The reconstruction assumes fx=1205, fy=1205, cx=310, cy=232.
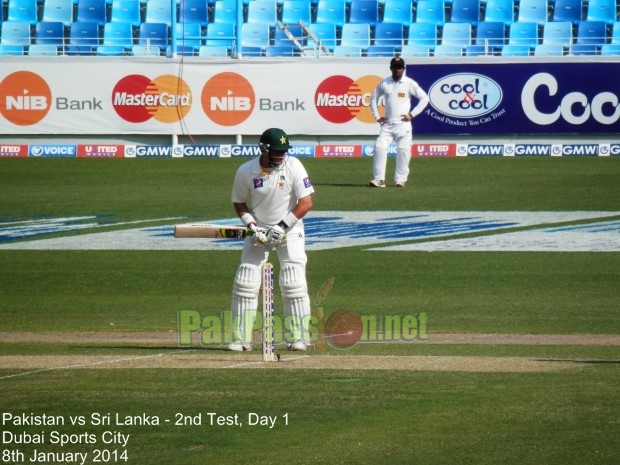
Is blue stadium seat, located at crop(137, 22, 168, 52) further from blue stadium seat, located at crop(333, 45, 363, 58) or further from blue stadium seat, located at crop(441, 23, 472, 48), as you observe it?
blue stadium seat, located at crop(441, 23, 472, 48)

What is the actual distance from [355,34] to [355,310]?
19822mm

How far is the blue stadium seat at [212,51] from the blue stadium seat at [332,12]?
2.96m

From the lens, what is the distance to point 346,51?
3088 cm

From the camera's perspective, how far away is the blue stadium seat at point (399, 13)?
31859 mm

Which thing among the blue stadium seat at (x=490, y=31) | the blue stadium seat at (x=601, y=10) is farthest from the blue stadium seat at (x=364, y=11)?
the blue stadium seat at (x=601, y=10)

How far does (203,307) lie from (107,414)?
18.2 feet

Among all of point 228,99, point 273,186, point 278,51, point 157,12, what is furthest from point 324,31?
point 273,186

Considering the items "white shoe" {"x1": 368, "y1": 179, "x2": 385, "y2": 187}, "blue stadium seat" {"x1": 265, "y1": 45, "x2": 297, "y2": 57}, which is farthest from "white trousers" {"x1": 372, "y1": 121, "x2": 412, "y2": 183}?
"blue stadium seat" {"x1": 265, "y1": 45, "x2": 297, "y2": 57}

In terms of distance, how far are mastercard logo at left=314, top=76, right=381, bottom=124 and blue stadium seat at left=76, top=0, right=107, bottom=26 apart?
8.30 metres

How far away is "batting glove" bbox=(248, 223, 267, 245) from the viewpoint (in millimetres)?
A: 9781

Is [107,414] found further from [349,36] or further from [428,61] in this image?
[349,36]

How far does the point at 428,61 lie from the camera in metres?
26.9

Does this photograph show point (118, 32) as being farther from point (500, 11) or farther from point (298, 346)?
point (298, 346)

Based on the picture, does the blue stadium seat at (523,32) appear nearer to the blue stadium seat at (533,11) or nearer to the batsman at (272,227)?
the blue stadium seat at (533,11)
